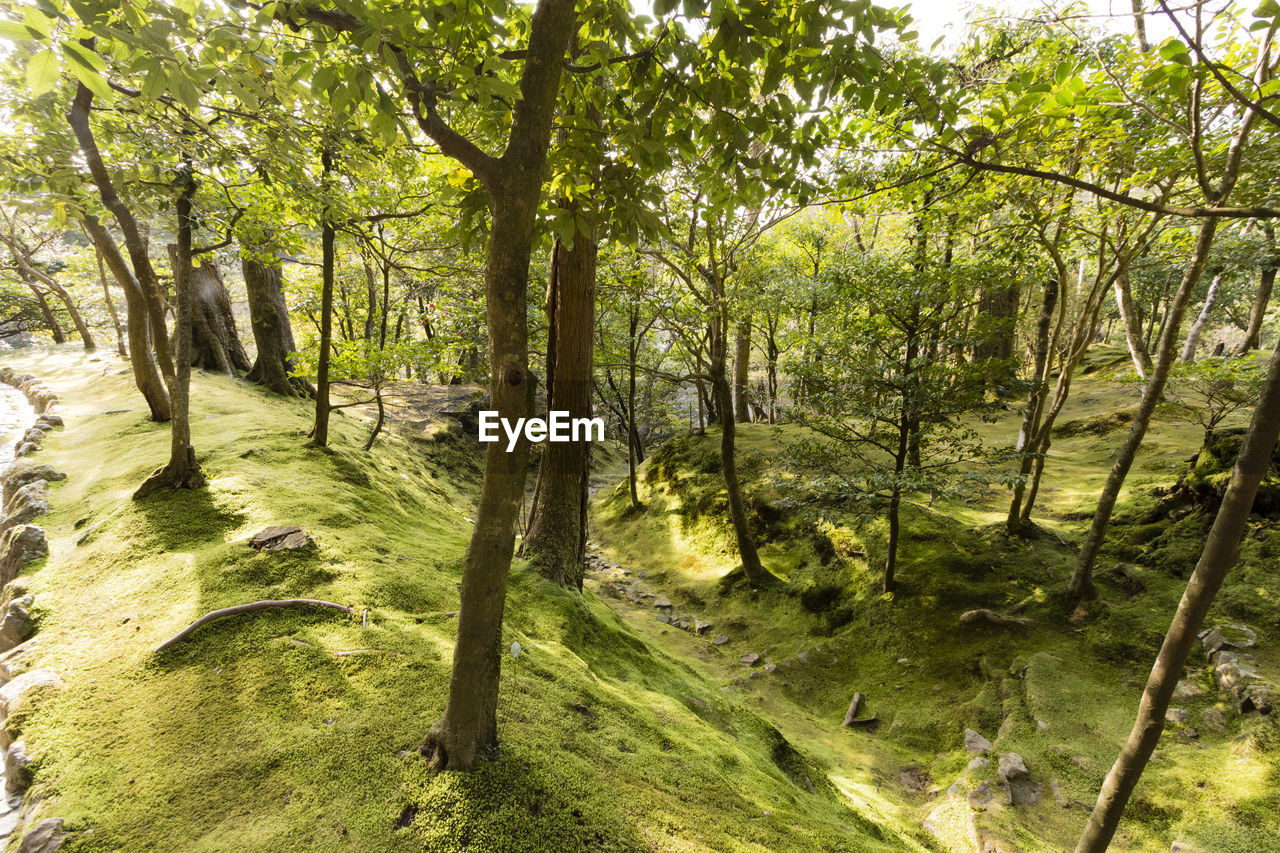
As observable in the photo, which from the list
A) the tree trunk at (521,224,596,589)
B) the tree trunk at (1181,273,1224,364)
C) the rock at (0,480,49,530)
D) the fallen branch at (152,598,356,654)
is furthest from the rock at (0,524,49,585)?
the tree trunk at (1181,273,1224,364)

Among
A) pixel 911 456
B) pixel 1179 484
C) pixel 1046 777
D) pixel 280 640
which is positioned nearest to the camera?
pixel 280 640

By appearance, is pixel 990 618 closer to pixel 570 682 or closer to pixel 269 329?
pixel 570 682

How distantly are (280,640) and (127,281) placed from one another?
5.59m

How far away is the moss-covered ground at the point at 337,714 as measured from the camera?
2.06 meters

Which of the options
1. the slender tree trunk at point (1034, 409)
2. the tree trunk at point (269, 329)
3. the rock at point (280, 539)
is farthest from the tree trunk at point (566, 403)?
the tree trunk at point (269, 329)

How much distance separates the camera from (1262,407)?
81.2 inches

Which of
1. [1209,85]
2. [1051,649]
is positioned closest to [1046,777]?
[1051,649]

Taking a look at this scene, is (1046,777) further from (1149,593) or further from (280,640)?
(280,640)

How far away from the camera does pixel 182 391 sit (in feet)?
15.1

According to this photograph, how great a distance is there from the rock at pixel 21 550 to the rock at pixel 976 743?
833 cm

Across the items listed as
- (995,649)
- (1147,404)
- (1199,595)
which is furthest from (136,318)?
(1147,404)

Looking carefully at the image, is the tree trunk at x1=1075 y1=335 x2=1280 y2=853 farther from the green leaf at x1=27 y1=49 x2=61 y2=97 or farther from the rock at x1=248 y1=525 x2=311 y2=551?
the rock at x1=248 y1=525 x2=311 y2=551

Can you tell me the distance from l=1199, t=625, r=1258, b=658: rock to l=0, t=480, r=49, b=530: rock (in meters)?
11.1

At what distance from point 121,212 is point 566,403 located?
14.1 feet
